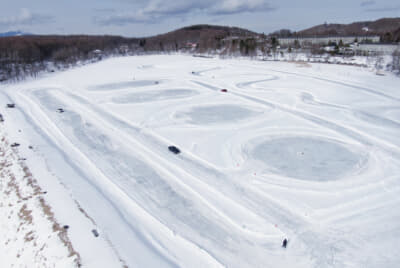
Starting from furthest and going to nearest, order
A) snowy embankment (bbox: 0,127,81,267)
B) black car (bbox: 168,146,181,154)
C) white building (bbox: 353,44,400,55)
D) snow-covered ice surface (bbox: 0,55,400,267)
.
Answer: white building (bbox: 353,44,400,55)
black car (bbox: 168,146,181,154)
snow-covered ice surface (bbox: 0,55,400,267)
snowy embankment (bbox: 0,127,81,267)

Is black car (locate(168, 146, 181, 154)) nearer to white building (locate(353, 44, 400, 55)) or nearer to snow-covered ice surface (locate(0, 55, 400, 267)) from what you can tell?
snow-covered ice surface (locate(0, 55, 400, 267))

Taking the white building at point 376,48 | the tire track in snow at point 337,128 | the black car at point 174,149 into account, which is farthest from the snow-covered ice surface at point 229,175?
the white building at point 376,48

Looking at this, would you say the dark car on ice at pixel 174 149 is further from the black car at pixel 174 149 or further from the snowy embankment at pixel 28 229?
the snowy embankment at pixel 28 229

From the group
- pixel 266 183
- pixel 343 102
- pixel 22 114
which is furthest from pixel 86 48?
pixel 266 183

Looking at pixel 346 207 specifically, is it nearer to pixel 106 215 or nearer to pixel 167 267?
pixel 167 267

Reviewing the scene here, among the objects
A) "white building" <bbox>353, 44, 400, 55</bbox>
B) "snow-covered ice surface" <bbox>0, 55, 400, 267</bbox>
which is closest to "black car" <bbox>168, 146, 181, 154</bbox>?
"snow-covered ice surface" <bbox>0, 55, 400, 267</bbox>

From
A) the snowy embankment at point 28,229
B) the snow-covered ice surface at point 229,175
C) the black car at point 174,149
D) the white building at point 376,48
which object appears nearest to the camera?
the snowy embankment at point 28,229

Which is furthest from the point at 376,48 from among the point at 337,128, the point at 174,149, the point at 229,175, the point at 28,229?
the point at 28,229

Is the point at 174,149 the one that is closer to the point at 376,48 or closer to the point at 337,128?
the point at 337,128
